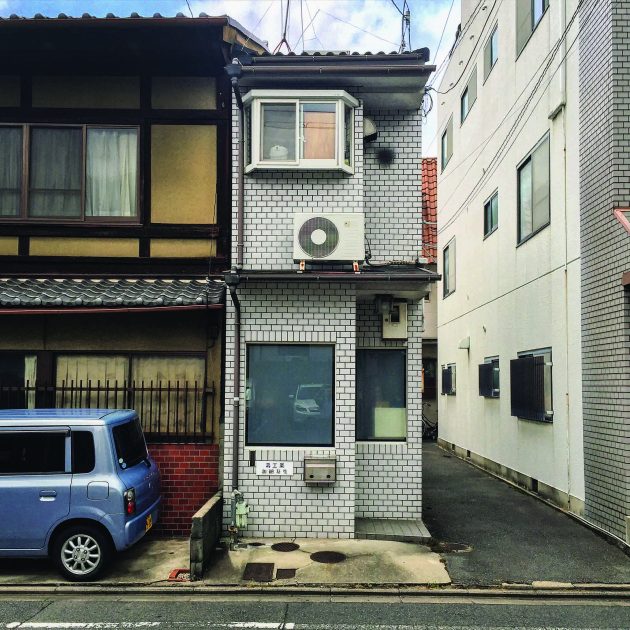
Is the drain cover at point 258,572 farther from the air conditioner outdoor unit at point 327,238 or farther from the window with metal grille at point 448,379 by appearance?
the window with metal grille at point 448,379

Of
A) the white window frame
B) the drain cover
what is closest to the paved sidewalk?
the drain cover

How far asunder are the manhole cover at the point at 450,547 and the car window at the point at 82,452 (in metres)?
4.52

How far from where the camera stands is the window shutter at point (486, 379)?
50.4 feet

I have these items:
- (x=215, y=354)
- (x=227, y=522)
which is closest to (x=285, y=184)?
(x=215, y=354)

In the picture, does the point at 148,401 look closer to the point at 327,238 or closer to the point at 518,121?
the point at 327,238

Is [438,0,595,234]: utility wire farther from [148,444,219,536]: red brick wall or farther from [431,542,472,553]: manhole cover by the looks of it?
[148,444,219,536]: red brick wall

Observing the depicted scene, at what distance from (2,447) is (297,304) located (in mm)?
4143

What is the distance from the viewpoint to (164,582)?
7484mm

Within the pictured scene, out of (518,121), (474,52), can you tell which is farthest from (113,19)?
(474,52)

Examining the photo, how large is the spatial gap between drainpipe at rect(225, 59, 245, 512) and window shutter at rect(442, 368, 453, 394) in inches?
479

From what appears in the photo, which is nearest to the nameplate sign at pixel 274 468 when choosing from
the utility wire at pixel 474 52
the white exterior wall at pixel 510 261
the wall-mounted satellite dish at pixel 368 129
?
the white exterior wall at pixel 510 261

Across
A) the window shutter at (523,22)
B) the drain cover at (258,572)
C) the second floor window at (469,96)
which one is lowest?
the drain cover at (258,572)

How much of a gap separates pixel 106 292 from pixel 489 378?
9.42 m

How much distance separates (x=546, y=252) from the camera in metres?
11.9
